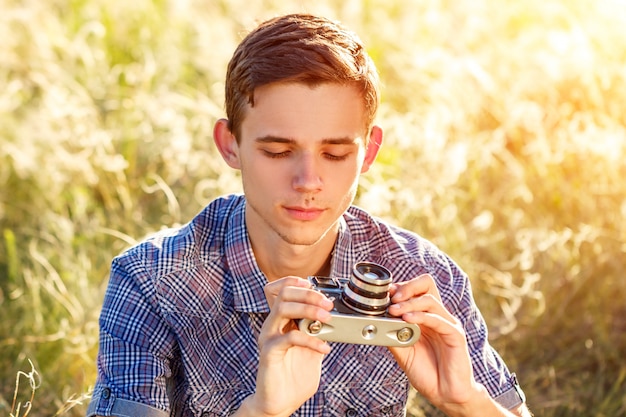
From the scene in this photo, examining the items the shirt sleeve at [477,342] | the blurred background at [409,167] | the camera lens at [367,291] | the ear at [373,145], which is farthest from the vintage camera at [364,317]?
the blurred background at [409,167]

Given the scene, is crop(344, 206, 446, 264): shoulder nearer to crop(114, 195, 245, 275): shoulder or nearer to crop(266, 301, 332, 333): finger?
crop(114, 195, 245, 275): shoulder

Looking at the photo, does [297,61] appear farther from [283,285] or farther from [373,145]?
[283,285]

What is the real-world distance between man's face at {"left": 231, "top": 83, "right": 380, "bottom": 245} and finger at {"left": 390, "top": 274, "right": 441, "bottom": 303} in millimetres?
435

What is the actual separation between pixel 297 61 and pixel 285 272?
0.77 meters

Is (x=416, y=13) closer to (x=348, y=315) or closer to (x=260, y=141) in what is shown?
(x=260, y=141)

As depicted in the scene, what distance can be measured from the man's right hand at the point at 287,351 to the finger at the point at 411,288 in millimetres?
228

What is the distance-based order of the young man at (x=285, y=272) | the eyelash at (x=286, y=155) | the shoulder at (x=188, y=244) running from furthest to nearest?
the shoulder at (x=188, y=244) → the eyelash at (x=286, y=155) → the young man at (x=285, y=272)

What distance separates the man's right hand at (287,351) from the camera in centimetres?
239

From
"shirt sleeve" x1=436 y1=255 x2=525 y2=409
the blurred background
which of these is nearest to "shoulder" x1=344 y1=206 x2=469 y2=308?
"shirt sleeve" x1=436 y1=255 x2=525 y2=409

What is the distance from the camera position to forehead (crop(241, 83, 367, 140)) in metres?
2.85

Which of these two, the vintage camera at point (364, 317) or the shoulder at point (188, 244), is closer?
the vintage camera at point (364, 317)

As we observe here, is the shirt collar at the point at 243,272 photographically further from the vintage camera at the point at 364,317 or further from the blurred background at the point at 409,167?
the blurred background at the point at 409,167

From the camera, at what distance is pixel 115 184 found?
533 centimetres

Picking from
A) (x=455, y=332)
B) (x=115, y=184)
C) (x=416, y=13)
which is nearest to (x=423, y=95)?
(x=416, y=13)
